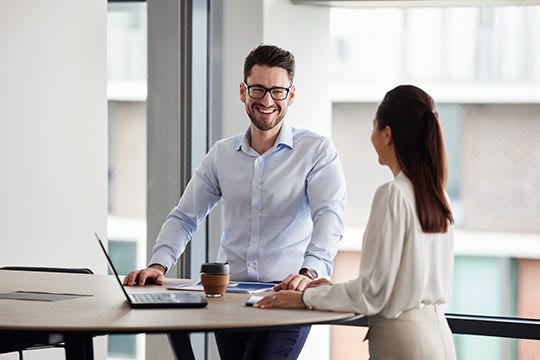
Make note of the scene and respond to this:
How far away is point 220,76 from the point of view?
5.41 meters

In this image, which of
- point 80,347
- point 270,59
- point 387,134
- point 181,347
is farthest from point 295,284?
point 270,59

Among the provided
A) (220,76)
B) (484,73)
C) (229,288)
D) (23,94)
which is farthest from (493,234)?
(23,94)

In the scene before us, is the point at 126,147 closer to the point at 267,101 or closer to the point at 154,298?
the point at 267,101

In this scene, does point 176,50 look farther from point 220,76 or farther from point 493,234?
point 493,234

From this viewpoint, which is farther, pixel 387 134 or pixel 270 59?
pixel 270 59

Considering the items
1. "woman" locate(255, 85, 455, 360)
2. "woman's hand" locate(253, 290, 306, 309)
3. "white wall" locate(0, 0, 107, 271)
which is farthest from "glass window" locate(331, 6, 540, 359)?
"woman's hand" locate(253, 290, 306, 309)

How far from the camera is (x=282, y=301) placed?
294cm

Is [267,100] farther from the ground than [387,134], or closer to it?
farther from the ground

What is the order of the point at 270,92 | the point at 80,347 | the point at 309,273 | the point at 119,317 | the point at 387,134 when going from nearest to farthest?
1. the point at 119,317
2. the point at 387,134
3. the point at 80,347
4. the point at 309,273
5. the point at 270,92

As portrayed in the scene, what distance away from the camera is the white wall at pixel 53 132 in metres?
5.12

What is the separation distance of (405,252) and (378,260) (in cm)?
9

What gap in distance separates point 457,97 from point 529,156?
1.49 feet

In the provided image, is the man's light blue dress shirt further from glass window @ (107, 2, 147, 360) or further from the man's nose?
glass window @ (107, 2, 147, 360)

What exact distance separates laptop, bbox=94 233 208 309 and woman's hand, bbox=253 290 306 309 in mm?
172
